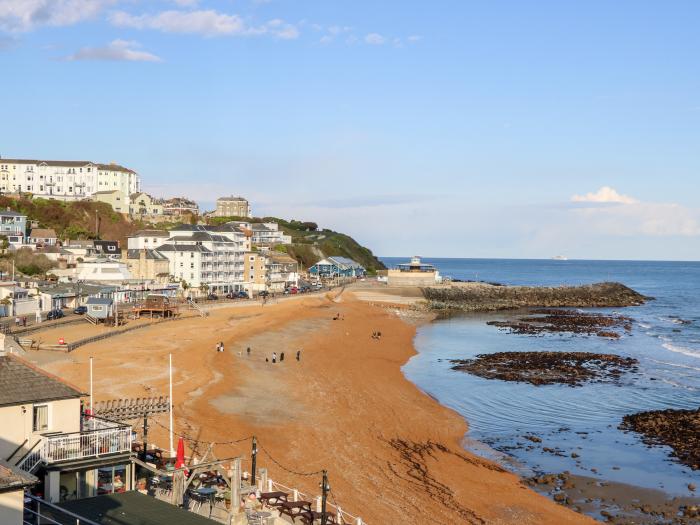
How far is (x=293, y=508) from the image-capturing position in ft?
73.3

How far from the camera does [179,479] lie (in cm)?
1989

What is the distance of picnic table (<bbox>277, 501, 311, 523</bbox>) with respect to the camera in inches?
857

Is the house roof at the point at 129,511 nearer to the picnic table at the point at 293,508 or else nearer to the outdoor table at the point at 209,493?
the outdoor table at the point at 209,493

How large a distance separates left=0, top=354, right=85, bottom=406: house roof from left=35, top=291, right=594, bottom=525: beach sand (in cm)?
1101

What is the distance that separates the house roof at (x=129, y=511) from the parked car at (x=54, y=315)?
56157 millimetres

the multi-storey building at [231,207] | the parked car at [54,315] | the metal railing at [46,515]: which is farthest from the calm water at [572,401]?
the multi-storey building at [231,207]

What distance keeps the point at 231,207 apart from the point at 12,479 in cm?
18045

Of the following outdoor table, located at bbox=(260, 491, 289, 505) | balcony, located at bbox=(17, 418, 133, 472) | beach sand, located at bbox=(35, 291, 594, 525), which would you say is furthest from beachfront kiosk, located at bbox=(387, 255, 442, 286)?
balcony, located at bbox=(17, 418, 133, 472)

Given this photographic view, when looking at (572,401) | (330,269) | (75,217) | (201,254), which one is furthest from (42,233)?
(572,401)

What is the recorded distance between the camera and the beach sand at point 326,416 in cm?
2776

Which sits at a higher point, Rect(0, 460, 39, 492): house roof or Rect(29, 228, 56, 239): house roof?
Rect(29, 228, 56, 239): house roof

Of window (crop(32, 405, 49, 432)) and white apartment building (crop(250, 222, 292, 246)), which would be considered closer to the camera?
window (crop(32, 405, 49, 432))

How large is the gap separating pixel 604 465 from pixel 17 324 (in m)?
49.7

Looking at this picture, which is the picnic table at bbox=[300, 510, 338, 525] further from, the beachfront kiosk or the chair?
the beachfront kiosk
